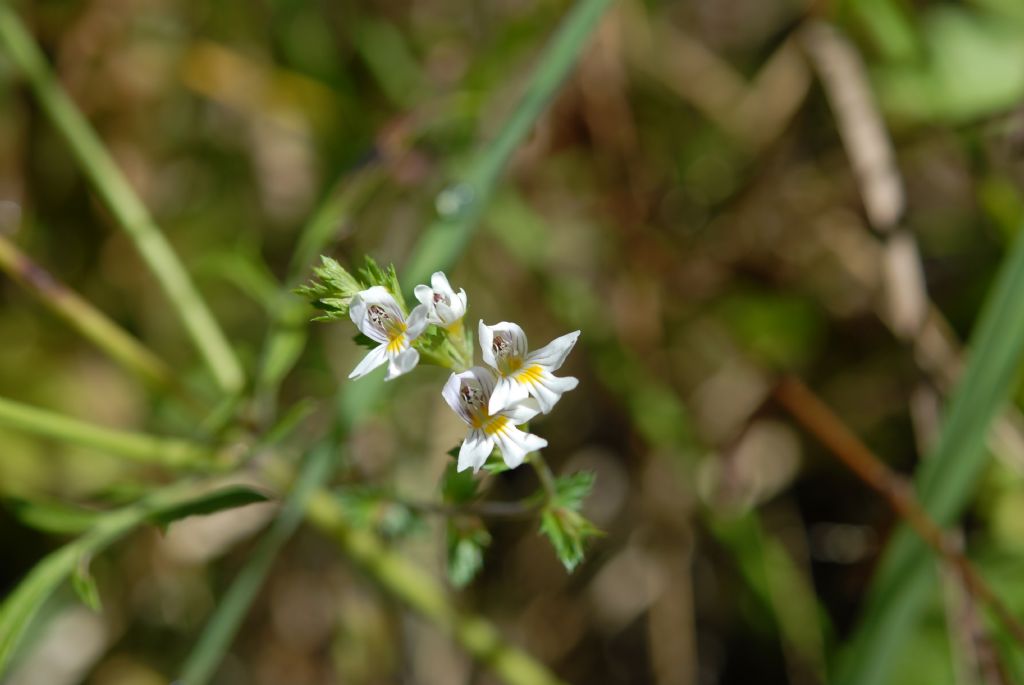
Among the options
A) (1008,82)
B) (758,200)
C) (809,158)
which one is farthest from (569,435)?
(1008,82)

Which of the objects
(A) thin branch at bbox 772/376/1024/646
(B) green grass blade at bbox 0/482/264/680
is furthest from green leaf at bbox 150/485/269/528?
(A) thin branch at bbox 772/376/1024/646

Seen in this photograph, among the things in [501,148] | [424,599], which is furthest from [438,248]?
[424,599]

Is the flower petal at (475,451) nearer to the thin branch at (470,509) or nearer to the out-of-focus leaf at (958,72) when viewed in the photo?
the thin branch at (470,509)

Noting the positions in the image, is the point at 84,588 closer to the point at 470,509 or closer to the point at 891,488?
the point at 470,509

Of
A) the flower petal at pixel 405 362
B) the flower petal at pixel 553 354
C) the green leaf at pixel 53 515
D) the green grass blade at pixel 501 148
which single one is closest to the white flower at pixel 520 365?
the flower petal at pixel 553 354

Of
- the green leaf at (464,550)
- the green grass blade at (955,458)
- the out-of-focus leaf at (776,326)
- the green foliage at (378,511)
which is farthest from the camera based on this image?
the out-of-focus leaf at (776,326)

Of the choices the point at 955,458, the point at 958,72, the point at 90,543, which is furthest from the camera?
the point at 958,72
